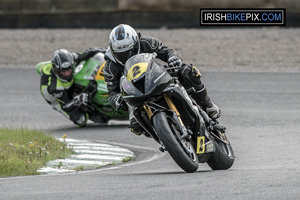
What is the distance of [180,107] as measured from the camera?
302 inches

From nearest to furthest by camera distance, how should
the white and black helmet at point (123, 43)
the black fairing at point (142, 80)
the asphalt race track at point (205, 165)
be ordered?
the asphalt race track at point (205, 165) < the black fairing at point (142, 80) < the white and black helmet at point (123, 43)

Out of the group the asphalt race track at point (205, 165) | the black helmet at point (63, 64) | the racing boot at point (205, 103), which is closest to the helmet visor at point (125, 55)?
the racing boot at point (205, 103)

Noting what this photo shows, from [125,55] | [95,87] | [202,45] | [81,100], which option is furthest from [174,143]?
[202,45]

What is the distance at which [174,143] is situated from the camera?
23.5 ft

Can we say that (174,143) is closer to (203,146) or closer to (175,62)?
(203,146)

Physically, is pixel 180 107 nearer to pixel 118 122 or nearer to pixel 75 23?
pixel 118 122

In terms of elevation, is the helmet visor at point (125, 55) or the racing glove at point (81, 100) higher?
the helmet visor at point (125, 55)

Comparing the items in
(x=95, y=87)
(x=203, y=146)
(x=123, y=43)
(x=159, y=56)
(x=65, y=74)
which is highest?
(x=123, y=43)

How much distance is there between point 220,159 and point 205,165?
3.17ft

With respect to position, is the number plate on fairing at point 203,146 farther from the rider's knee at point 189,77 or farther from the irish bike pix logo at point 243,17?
the irish bike pix logo at point 243,17

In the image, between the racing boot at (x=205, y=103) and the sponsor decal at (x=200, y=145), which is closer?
the sponsor decal at (x=200, y=145)

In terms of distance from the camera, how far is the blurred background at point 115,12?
62.7ft

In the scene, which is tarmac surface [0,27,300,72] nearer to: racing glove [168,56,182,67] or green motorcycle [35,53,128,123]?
green motorcycle [35,53,128,123]

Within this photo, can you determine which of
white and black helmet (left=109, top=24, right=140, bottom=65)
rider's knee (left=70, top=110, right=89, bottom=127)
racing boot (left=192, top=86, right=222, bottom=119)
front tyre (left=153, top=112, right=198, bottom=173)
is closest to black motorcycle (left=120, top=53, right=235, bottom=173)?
front tyre (left=153, top=112, right=198, bottom=173)
